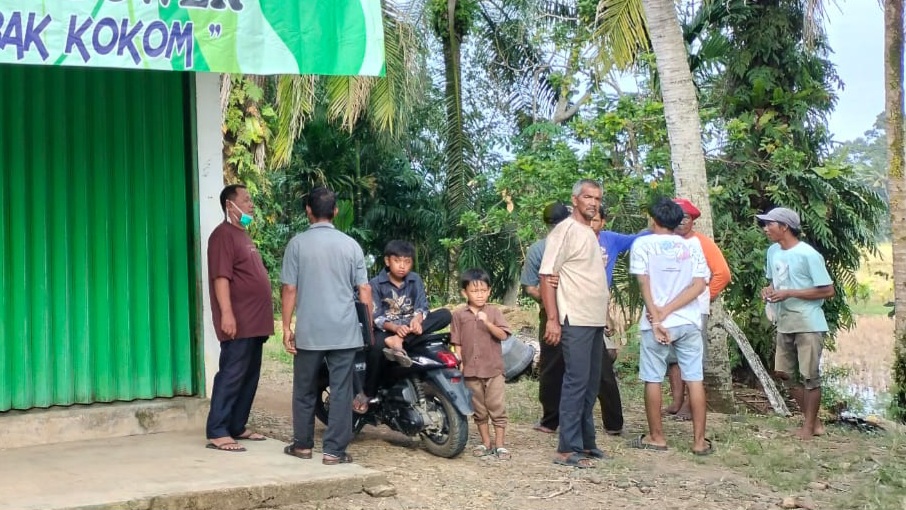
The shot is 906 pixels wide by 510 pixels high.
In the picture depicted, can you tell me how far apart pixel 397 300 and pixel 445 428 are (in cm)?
88

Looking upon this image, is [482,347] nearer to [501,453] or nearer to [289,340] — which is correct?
[501,453]

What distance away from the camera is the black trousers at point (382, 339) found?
20.7 ft

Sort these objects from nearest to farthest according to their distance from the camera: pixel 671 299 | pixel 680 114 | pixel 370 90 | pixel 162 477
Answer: pixel 162 477, pixel 671 299, pixel 680 114, pixel 370 90

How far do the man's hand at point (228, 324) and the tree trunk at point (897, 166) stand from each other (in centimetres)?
588

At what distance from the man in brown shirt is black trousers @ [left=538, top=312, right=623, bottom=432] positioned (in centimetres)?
79

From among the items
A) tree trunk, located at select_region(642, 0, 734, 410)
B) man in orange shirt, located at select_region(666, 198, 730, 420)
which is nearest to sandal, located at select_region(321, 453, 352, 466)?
man in orange shirt, located at select_region(666, 198, 730, 420)

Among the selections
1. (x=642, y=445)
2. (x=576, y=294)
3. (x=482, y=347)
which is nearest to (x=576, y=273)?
(x=576, y=294)

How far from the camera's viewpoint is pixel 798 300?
7.26m

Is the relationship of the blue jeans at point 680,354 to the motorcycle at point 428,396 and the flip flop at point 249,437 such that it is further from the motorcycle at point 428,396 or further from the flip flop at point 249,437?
the flip flop at point 249,437

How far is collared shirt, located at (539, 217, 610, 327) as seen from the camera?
20.4ft

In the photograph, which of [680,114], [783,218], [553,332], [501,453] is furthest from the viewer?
[680,114]

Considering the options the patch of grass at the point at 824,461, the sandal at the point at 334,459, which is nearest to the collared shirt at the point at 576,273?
the patch of grass at the point at 824,461

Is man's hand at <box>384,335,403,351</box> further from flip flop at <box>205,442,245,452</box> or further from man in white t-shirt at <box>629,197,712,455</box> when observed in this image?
man in white t-shirt at <box>629,197,712,455</box>

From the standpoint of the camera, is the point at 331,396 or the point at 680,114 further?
the point at 680,114
